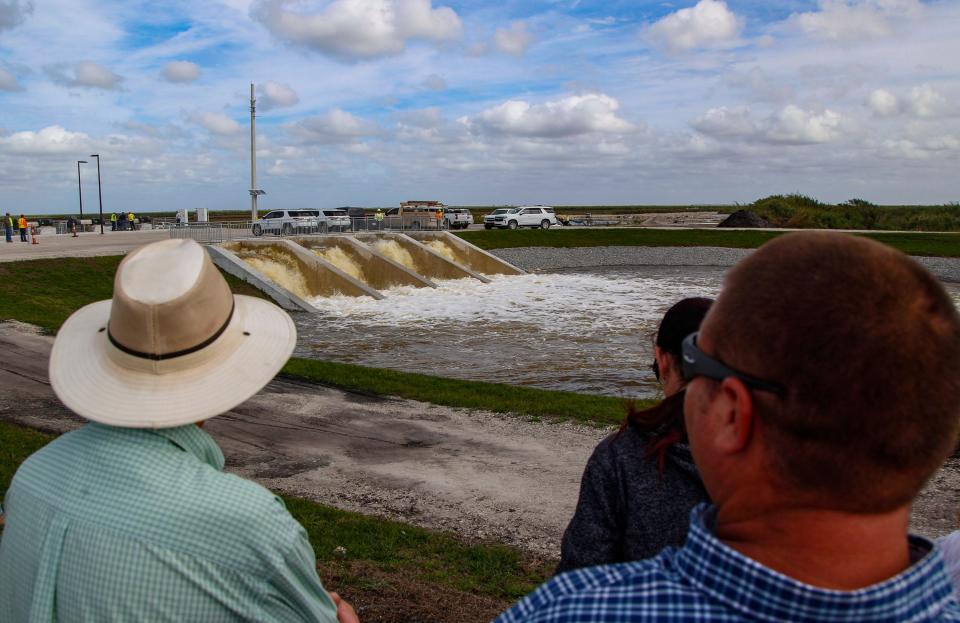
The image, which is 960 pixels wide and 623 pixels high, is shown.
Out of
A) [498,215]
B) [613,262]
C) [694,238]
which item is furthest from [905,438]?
[498,215]

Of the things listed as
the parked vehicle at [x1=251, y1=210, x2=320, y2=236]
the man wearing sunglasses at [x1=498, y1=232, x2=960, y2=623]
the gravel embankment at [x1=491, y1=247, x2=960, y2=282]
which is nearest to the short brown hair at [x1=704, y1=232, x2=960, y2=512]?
the man wearing sunglasses at [x1=498, y1=232, x2=960, y2=623]

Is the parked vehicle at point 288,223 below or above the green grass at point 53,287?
above

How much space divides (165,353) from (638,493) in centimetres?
151

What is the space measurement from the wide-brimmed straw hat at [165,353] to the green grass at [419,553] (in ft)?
11.4

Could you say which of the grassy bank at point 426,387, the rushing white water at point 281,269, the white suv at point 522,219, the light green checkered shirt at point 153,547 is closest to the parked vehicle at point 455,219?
the white suv at point 522,219

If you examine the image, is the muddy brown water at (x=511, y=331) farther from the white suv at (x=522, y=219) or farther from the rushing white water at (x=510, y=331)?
the white suv at (x=522, y=219)

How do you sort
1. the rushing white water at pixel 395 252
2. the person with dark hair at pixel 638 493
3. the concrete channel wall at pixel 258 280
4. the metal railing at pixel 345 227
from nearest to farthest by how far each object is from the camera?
the person with dark hair at pixel 638 493 → the concrete channel wall at pixel 258 280 → the rushing white water at pixel 395 252 → the metal railing at pixel 345 227

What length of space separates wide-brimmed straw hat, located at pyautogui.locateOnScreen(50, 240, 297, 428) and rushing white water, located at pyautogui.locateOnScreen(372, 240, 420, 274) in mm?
35601

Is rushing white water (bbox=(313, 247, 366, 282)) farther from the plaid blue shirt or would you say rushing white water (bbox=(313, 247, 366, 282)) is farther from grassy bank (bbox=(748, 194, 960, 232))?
grassy bank (bbox=(748, 194, 960, 232))

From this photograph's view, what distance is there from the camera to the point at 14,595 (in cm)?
221

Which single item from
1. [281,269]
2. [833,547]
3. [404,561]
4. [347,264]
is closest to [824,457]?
[833,547]

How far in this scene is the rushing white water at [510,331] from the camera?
16797mm

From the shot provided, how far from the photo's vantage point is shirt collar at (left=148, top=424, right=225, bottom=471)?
2.28m

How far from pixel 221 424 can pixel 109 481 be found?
8706mm
